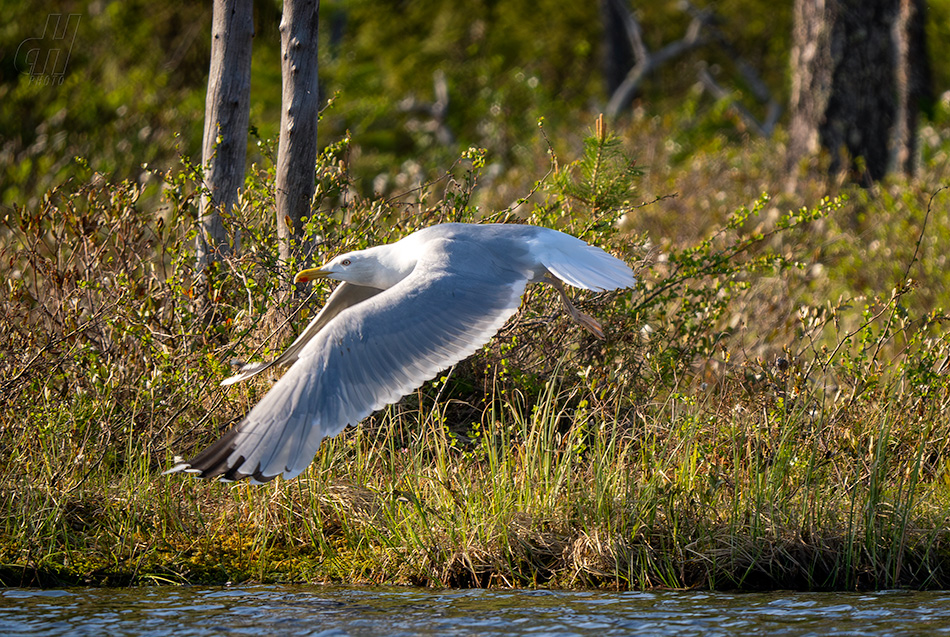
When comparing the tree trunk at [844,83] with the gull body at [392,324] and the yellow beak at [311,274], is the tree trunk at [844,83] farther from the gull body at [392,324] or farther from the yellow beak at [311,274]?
the yellow beak at [311,274]

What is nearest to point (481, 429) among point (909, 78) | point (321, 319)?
point (321, 319)

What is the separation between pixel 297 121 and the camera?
18.2 ft

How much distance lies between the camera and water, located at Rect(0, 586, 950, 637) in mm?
3707

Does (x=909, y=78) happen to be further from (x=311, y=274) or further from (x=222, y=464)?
(x=222, y=464)

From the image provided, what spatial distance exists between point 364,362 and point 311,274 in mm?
713

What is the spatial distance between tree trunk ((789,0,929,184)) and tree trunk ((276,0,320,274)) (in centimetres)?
626

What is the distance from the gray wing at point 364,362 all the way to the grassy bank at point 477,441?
0.46 metres

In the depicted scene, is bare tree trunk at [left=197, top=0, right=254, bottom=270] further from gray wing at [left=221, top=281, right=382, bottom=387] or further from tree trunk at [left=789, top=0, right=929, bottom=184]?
tree trunk at [left=789, top=0, right=929, bottom=184]

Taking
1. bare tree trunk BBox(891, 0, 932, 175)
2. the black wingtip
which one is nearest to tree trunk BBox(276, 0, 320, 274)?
the black wingtip

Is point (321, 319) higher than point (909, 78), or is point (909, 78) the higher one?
point (909, 78)

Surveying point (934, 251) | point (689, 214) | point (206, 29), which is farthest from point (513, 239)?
point (206, 29)

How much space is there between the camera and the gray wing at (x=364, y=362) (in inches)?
157

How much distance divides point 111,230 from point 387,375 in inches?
69.0

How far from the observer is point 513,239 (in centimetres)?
491
